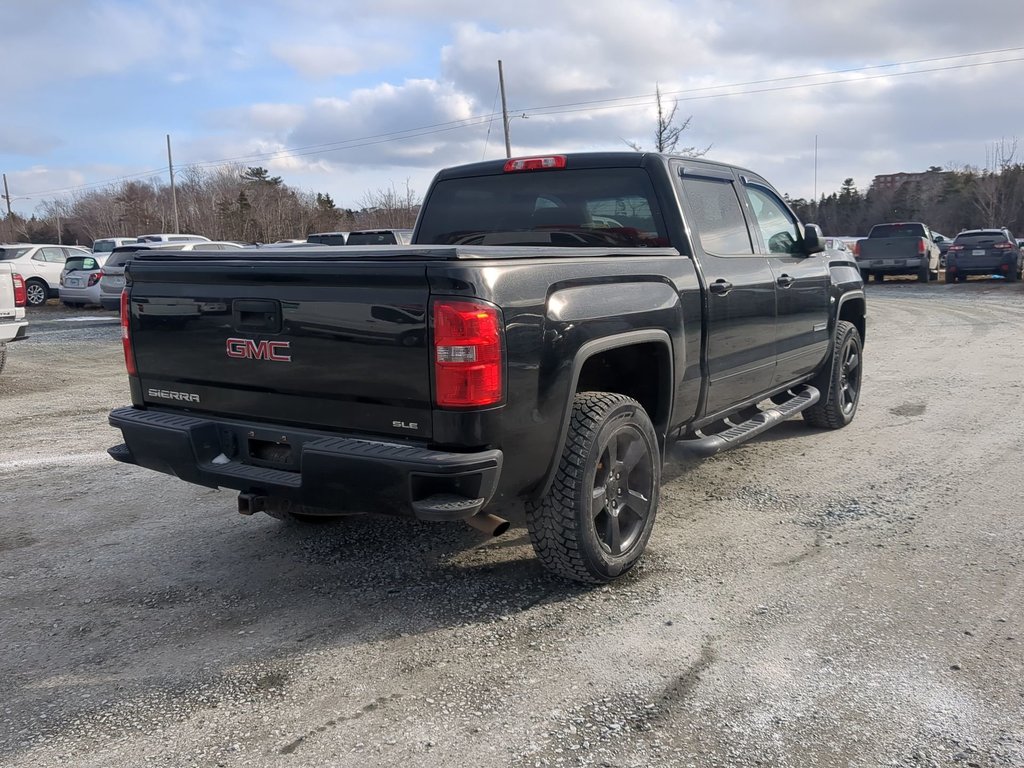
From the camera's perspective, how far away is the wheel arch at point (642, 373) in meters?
4.04

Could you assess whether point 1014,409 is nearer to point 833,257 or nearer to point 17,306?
point 833,257

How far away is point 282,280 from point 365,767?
1.86 meters

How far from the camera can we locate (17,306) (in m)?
9.45

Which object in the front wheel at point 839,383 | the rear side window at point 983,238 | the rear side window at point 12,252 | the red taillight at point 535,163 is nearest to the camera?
the red taillight at point 535,163

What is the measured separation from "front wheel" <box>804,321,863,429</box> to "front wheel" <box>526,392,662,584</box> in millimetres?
3034

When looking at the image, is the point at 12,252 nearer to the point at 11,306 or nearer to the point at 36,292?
the point at 36,292

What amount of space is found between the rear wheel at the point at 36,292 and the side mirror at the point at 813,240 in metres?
21.3

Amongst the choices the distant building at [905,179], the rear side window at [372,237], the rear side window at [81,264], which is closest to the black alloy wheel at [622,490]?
the rear side window at [372,237]

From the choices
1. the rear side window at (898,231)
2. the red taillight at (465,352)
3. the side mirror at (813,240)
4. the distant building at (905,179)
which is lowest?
the red taillight at (465,352)

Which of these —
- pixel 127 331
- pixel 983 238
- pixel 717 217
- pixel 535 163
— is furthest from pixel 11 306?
pixel 983 238

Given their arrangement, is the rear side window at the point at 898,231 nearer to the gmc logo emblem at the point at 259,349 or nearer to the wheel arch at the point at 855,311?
the wheel arch at the point at 855,311

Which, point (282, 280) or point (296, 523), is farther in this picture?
point (296, 523)

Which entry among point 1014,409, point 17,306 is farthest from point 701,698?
point 17,306

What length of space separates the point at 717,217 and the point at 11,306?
25.8 feet
